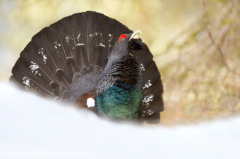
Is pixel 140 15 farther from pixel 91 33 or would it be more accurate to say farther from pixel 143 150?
pixel 143 150

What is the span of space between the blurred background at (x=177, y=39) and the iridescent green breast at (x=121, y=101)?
0.55 metres

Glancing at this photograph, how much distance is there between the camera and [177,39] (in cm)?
166

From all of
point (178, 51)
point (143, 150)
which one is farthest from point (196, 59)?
point (143, 150)

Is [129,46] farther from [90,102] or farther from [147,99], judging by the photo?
[147,99]

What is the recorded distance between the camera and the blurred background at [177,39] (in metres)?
1.29

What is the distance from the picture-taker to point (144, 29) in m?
1.81

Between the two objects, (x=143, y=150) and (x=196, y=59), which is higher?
(x=196, y=59)

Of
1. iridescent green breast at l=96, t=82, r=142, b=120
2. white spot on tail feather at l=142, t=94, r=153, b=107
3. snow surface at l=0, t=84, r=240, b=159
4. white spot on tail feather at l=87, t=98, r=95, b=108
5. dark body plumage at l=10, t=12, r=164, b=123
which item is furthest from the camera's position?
white spot on tail feather at l=142, t=94, r=153, b=107

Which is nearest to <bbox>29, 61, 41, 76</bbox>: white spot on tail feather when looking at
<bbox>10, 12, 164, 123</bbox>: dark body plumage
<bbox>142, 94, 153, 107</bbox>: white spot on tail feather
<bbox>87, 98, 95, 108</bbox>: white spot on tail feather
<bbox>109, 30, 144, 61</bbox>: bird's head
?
<bbox>10, 12, 164, 123</bbox>: dark body plumage

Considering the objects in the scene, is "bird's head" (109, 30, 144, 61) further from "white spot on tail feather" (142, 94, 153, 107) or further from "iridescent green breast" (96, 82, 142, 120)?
"white spot on tail feather" (142, 94, 153, 107)

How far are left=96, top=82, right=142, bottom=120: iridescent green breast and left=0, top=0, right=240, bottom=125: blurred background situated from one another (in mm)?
546

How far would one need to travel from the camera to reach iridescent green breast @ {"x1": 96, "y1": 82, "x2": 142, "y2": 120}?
89 centimetres

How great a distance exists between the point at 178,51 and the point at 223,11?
0.40 meters

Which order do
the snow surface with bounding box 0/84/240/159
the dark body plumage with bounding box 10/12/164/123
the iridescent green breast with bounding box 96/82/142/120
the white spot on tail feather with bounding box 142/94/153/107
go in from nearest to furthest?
the snow surface with bounding box 0/84/240/159 → the iridescent green breast with bounding box 96/82/142/120 → the dark body plumage with bounding box 10/12/164/123 → the white spot on tail feather with bounding box 142/94/153/107
